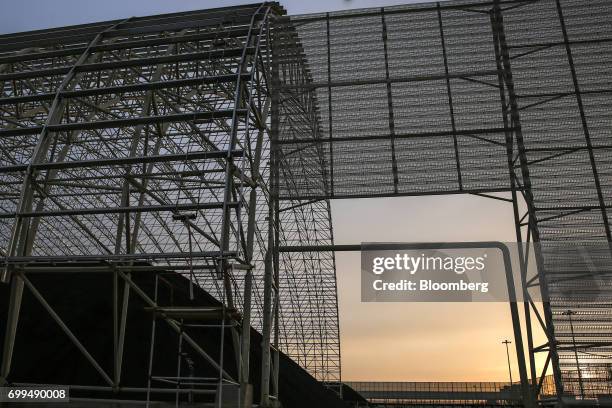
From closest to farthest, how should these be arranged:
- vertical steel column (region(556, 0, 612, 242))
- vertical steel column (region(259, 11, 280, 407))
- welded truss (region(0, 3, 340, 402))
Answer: welded truss (region(0, 3, 340, 402)), vertical steel column (region(259, 11, 280, 407)), vertical steel column (region(556, 0, 612, 242))

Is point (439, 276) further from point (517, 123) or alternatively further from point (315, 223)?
point (315, 223)

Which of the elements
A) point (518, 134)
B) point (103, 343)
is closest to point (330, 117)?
point (518, 134)

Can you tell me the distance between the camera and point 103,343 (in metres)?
16.1

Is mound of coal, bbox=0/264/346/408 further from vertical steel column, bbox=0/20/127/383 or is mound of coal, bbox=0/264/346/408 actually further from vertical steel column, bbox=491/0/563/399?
vertical steel column, bbox=491/0/563/399

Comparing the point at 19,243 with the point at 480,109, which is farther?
the point at 480,109

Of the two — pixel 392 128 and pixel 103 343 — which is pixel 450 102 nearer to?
pixel 392 128

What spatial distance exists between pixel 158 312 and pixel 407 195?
22.3 feet

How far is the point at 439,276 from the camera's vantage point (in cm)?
1331

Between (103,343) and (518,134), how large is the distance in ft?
43.3

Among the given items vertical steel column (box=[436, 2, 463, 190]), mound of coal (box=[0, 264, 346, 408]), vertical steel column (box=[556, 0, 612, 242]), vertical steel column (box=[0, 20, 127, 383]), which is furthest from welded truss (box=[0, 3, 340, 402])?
vertical steel column (box=[556, 0, 612, 242])

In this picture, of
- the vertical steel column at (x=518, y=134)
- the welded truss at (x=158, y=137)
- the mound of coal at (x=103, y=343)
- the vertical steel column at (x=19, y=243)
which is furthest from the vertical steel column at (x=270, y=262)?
the vertical steel column at (x=518, y=134)

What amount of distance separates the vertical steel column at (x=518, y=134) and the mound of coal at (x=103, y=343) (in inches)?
312

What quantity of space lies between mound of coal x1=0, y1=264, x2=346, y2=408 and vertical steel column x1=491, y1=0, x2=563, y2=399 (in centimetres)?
793

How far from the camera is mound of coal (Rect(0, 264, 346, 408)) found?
592 inches
